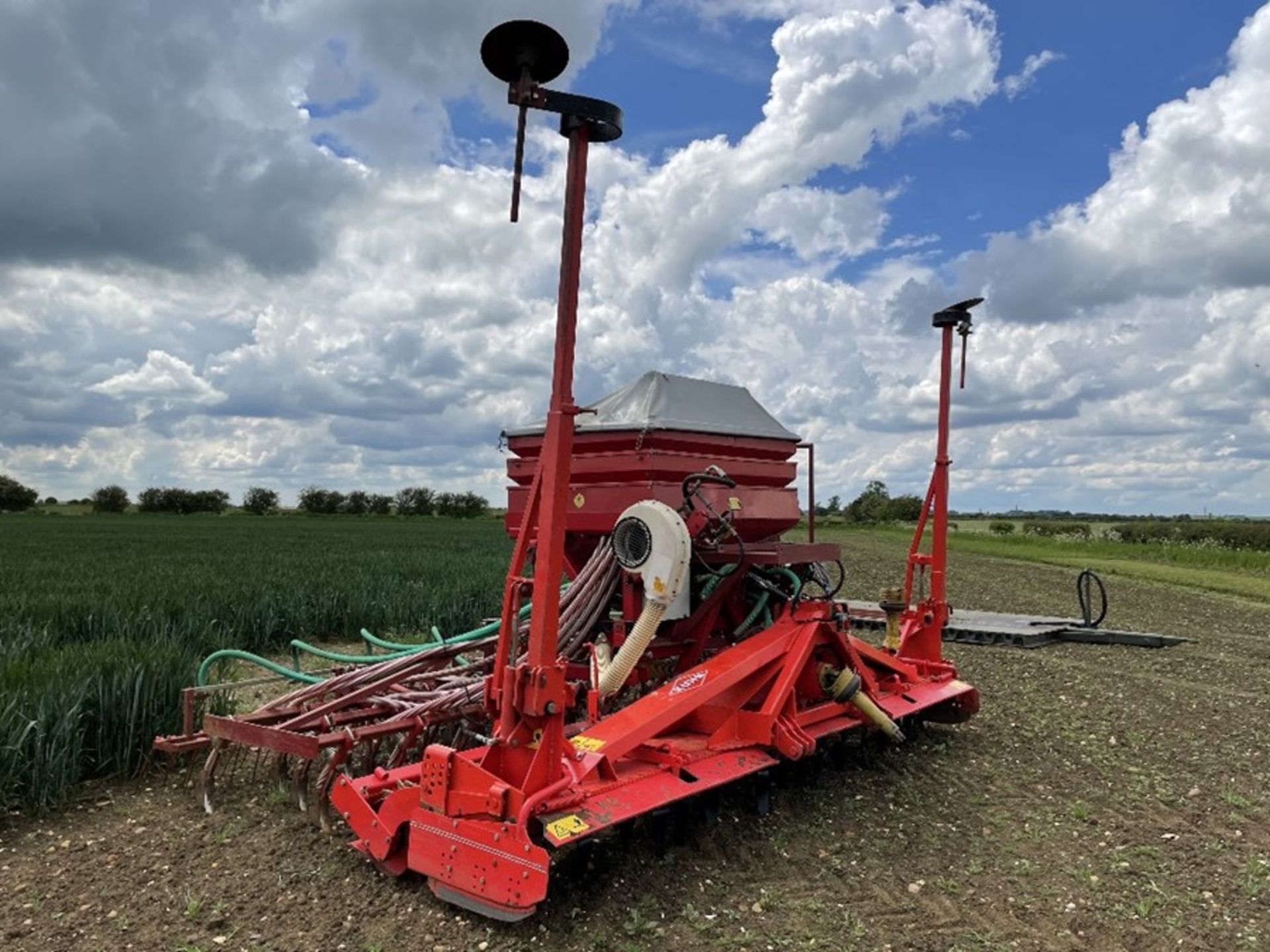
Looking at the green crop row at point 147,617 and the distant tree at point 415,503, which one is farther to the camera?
the distant tree at point 415,503

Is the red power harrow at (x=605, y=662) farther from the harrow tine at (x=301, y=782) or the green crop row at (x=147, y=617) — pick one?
the green crop row at (x=147, y=617)

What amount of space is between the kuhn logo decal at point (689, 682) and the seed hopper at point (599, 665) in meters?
0.02

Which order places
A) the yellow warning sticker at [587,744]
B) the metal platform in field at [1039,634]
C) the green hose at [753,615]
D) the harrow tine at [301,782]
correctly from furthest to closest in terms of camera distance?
the metal platform in field at [1039,634] → the green hose at [753,615] → the harrow tine at [301,782] → the yellow warning sticker at [587,744]

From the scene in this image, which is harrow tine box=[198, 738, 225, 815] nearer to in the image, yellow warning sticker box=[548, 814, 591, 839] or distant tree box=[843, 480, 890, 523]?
yellow warning sticker box=[548, 814, 591, 839]

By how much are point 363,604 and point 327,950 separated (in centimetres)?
831

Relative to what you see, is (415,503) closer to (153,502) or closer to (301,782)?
(153,502)

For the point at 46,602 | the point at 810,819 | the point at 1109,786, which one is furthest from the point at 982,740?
the point at 46,602

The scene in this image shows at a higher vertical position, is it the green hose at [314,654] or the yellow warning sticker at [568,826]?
the green hose at [314,654]

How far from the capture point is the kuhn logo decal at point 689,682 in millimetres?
5008

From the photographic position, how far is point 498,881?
364 centimetres

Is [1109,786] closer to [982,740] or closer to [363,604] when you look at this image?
[982,740]

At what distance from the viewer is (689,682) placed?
5.09 metres

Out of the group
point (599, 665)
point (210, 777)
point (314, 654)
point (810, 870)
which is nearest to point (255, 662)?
point (314, 654)

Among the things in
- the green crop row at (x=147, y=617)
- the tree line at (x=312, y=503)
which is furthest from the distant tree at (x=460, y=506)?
the green crop row at (x=147, y=617)
